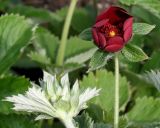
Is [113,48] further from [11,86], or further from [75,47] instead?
[75,47]

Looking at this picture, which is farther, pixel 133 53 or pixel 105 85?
pixel 105 85

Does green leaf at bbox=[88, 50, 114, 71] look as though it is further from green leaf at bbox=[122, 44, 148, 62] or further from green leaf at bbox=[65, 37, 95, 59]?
green leaf at bbox=[65, 37, 95, 59]

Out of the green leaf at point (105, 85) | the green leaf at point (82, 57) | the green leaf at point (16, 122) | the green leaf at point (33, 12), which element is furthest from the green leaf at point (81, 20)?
the green leaf at point (16, 122)

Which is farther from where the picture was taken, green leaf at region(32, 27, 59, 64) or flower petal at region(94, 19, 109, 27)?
green leaf at region(32, 27, 59, 64)

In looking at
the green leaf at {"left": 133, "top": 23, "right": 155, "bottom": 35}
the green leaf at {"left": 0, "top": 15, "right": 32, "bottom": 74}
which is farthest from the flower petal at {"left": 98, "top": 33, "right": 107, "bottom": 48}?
the green leaf at {"left": 0, "top": 15, "right": 32, "bottom": 74}

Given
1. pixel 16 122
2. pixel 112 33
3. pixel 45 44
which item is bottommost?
pixel 16 122

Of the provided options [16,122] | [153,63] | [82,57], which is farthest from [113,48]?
[82,57]

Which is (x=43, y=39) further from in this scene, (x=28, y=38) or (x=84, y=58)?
(x=28, y=38)
